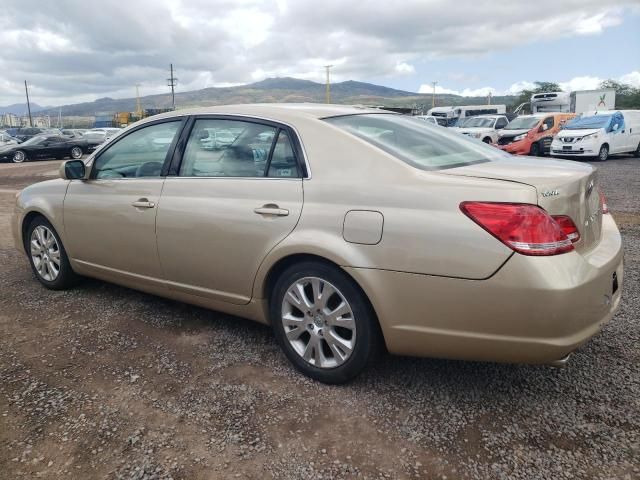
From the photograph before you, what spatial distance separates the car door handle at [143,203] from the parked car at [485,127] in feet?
58.6

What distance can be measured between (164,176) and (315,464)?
222 cm

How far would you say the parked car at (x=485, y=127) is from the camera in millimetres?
20594

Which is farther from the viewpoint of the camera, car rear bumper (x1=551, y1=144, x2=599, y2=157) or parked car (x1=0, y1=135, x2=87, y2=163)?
parked car (x1=0, y1=135, x2=87, y2=163)

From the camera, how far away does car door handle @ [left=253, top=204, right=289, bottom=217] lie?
9.79ft

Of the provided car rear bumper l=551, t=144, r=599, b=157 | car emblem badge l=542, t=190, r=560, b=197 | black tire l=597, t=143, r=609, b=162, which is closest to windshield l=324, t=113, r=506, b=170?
car emblem badge l=542, t=190, r=560, b=197

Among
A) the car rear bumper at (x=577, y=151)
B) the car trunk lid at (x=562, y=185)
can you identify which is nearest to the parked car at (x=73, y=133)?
the car rear bumper at (x=577, y=151)

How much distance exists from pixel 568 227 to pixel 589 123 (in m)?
17.1

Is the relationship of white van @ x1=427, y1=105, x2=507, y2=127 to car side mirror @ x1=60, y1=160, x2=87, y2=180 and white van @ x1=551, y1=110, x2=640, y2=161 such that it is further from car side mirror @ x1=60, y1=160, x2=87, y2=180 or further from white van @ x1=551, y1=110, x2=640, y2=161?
car side mirror @ x1=60, y1=160, x2=87, y2=180

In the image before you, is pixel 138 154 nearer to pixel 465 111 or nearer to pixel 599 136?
pixel 599 136

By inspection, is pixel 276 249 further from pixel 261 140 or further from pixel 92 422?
pixel 92 422

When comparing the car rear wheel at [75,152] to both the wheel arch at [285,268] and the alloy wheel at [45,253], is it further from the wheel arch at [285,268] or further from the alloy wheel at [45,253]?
the wheel arch at [285,268]

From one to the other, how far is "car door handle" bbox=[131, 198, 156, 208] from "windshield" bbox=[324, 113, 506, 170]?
1.37 m

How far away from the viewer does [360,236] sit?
2.68 m

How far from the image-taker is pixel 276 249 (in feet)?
9.77
